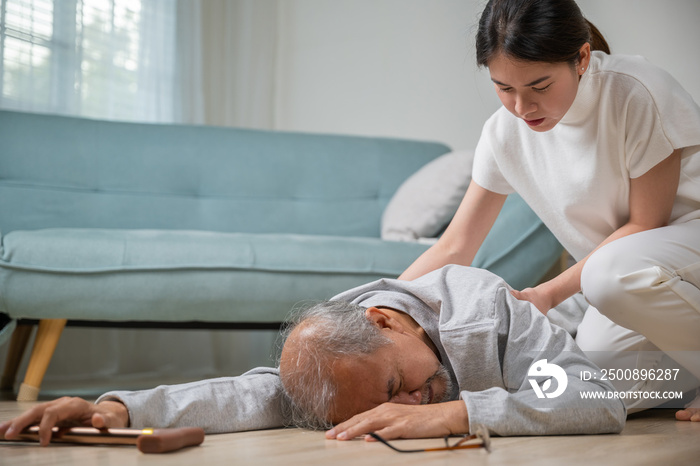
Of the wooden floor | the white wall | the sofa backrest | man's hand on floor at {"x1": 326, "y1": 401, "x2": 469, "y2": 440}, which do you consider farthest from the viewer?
the white wall

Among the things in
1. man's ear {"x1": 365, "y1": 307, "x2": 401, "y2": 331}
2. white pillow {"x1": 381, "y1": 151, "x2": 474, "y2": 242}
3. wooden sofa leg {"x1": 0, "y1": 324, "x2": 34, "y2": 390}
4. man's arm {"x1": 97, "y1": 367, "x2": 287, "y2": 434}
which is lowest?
wooden sofa leg {"x1": 0, "y1": 324, "x2": 34, "y2": 390}

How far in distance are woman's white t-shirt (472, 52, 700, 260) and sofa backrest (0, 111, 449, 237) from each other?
1.16 meters

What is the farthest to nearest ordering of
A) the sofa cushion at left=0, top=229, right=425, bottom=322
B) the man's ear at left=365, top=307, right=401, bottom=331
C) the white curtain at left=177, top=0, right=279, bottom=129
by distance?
1. the white curtain at left=177, top=0, right=279, bottom=129
2. the sofa cushion at left=0, top=229, right=425, bottom=322
3. the man's ear at left=365, top=307, right=401, bottom=331

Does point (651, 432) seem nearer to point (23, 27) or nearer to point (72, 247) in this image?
point (72, 247)

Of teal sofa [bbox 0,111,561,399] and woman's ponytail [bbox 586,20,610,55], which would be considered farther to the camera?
teal sofa [bbox 0,111,561,399]

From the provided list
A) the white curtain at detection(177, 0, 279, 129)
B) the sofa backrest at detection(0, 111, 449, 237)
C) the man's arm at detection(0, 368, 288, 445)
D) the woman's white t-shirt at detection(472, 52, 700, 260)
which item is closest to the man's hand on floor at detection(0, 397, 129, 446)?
the man's arm at detection(0, 368, 288, 445)

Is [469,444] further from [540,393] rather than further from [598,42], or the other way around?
[598,42]

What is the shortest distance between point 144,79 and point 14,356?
1.51 meters

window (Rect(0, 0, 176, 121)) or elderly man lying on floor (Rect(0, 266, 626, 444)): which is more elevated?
window (Rect(0, 0, 176, 121))

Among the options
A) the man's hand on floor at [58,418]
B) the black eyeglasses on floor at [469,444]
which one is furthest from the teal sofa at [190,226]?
the black eyeglasses on floor at [469,444]

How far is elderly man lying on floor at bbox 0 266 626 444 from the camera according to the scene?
1.03 m

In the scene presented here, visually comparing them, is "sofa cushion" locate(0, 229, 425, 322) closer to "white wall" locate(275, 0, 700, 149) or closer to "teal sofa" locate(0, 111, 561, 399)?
"teal sofa" locate(0, 111, 561, 399)

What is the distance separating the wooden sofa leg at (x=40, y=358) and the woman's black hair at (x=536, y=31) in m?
1.36

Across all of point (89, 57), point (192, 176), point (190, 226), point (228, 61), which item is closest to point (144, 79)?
point (89, 57)
